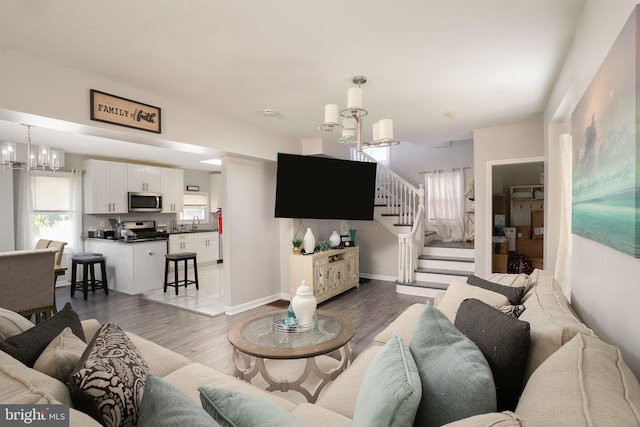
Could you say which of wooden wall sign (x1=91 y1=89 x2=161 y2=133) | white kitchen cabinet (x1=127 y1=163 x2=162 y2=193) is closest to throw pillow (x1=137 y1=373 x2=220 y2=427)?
wooden wall sign (x1=91 y1=89 x2=161 y2=133)

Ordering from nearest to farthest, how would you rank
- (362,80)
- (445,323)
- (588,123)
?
(445,323) < (588,123) < (362,80)

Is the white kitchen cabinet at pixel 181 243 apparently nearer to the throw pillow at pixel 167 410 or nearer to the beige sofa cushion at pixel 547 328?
the throw pillow at pixel 167 410

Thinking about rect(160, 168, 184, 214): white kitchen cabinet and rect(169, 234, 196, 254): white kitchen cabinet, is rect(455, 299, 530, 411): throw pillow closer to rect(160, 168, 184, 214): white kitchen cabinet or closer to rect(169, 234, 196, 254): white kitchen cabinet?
rect(169, 234, 196, 254): white kitchen cabinet

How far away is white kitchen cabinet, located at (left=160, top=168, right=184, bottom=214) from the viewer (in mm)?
7238

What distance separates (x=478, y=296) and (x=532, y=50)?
6.20ft

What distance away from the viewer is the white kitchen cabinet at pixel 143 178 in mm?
6575

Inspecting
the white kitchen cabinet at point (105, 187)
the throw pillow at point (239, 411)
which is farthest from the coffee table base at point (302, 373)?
the white kitchen cabinet at point (105, 187)

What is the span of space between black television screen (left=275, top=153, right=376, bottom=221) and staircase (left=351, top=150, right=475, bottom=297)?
1.14 meters

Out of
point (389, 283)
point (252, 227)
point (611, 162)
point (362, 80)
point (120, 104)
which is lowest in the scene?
point (389, 283)

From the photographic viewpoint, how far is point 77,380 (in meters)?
0.94

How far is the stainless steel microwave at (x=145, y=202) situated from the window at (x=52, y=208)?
3.37 ft

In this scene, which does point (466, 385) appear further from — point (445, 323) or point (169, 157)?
point (169, 157)

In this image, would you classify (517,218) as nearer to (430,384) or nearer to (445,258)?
(445,258)

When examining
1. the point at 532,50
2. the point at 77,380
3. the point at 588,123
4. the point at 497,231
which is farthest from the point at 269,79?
the point at 497,231
